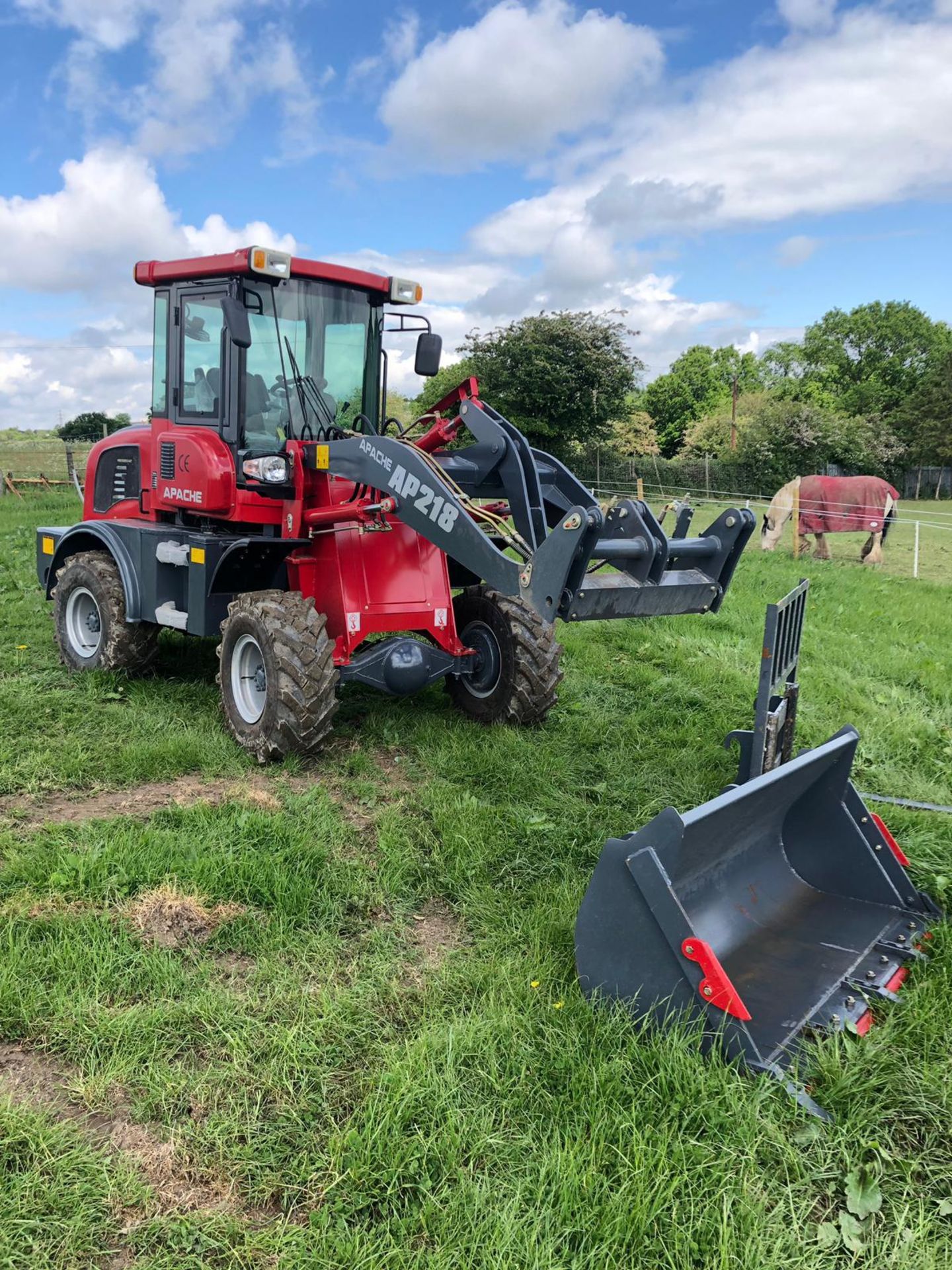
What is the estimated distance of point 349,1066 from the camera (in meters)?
2.80

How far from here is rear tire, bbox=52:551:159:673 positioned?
657cm

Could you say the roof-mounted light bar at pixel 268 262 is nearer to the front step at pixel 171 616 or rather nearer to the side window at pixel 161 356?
the side window at pixel 161 356

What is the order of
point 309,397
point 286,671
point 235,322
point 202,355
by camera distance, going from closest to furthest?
point 286,671, point 235,322, point 309,397, point 202,355

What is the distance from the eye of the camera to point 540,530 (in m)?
4.70

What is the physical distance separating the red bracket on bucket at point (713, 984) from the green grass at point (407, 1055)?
149 mm

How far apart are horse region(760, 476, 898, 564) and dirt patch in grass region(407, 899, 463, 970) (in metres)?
14.5

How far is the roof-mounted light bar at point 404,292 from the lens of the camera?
20.2ft

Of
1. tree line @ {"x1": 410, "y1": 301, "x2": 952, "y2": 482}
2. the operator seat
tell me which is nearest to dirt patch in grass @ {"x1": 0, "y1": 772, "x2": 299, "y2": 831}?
the operator seat

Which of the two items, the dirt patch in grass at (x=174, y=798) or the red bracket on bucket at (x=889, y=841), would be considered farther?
the dirt patch in grass at (x=174, y=798)

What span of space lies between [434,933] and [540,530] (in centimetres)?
201

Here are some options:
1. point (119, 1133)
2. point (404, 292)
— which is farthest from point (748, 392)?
point (119, 1133)

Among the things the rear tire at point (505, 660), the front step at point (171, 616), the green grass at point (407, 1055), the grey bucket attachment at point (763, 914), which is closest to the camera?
the green grass at point (407, 1055)

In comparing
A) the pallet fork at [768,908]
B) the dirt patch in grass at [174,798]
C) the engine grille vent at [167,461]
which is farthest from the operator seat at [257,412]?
the pallet fork at [768,908]

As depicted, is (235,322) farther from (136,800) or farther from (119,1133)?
(119,1133)
